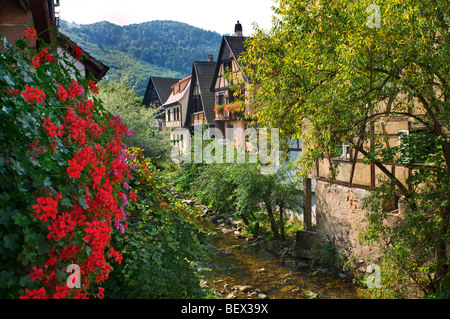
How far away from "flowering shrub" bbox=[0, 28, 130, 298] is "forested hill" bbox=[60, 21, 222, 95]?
2601 inches

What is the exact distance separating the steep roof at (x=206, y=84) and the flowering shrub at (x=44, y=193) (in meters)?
26.5

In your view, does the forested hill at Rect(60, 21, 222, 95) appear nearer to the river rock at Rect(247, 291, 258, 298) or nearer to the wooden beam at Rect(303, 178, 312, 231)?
the wooden beam at Rect(303, 178, 312, 231)

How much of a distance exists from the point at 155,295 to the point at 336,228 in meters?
7.41

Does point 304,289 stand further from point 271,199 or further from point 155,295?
point 155,295

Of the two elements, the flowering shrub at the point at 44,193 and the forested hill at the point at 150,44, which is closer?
the flowering shrub at the point at 44,193

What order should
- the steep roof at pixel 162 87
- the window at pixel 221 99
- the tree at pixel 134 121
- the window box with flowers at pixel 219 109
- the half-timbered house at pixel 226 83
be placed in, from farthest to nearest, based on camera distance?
the steep roof at pixel 162 87, the window at pixel 221 99, the half-timbered house at pixel 226 83, the tree at pixel 134 121, the window box with flowers at pixel 219 109

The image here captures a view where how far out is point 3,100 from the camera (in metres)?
2.06

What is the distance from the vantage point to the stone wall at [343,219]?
9289 millimetres

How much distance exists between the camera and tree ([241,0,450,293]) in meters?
5.09

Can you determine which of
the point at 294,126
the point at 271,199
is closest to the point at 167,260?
the point at 294,126

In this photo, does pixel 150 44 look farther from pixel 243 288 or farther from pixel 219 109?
pixel 243 288

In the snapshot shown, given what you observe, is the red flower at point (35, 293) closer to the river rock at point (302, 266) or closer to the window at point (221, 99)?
the river rock at point (302, 266)

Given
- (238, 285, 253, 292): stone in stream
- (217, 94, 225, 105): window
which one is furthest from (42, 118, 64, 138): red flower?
(217, 94, 225, 105): window

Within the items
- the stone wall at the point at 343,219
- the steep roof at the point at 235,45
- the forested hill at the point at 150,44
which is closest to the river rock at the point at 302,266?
the stone wall at the point at 343,219
